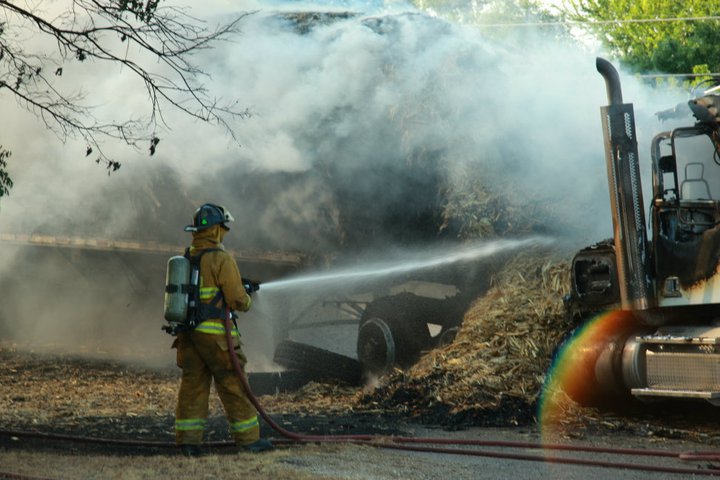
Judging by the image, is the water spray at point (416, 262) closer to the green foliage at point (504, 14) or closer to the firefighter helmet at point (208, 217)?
the firefighter helmet at point (208, 217)

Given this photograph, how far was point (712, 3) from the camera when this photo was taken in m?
26.6

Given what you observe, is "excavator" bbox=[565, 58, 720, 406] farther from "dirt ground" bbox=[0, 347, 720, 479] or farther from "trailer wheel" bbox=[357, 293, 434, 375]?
"trailer wheel" bbox=[357, 293, 434, 375]

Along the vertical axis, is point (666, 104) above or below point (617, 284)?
above

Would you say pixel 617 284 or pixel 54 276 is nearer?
pixel 617 284

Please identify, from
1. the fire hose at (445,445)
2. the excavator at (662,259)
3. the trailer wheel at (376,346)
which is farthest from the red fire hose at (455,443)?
the trailer wheel at (376,346)

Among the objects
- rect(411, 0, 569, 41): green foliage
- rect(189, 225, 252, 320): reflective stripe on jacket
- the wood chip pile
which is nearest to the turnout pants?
rect(189, 225, 252, 320): reflective stripe on jacket

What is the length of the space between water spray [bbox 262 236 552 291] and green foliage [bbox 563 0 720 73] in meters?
14.8

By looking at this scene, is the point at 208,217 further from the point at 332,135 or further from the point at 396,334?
the point at 332,135

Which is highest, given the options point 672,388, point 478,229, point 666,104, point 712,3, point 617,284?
point 712,3

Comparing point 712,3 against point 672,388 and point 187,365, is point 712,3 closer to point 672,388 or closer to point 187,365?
point 672,388

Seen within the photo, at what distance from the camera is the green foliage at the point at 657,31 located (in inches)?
968

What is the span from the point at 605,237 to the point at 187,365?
4975mm

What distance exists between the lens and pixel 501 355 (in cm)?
959

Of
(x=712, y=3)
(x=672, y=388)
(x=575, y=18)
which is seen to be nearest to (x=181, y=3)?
(x=672, y=388)
